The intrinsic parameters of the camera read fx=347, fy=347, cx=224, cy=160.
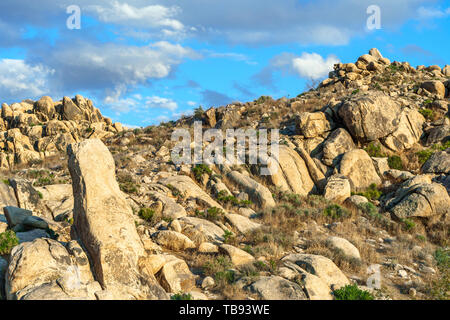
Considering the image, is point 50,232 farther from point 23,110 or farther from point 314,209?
point 23,110

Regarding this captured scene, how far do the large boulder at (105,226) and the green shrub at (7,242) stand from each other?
1.61 meters

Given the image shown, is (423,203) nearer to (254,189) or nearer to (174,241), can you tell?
(254,189)

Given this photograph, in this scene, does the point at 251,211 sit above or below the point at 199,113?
below

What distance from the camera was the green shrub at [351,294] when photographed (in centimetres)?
850

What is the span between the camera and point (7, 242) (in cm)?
912

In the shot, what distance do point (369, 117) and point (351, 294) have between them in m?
16.4

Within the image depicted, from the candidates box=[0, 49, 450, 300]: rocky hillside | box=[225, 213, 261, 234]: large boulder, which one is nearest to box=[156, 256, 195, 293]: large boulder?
box=[0, 49, 450, 300]: rocky hillside

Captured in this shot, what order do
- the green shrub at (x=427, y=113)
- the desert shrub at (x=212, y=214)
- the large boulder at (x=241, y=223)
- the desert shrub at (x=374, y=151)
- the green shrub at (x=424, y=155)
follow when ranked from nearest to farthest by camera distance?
the large boulder at (x=241, y=223) → the desert shrub at (x=212, y=214) → the green shrub at (x=424, y=155) → the desert shrub at (x=374, y=151) → the green shrub at (x=427, y=113)

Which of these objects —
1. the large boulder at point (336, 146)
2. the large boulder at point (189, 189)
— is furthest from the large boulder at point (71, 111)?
the large boulder at point (336, 146)

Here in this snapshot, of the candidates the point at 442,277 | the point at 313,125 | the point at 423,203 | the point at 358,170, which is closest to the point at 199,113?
the point at 313,125

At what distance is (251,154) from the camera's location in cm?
2134

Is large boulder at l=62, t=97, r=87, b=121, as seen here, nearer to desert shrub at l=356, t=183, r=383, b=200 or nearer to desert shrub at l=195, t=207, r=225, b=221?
desert shrub at l=195, t=207, r=225, b=221

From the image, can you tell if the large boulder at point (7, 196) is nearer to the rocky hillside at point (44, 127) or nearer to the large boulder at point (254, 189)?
the large boulder at point (254, 189)
